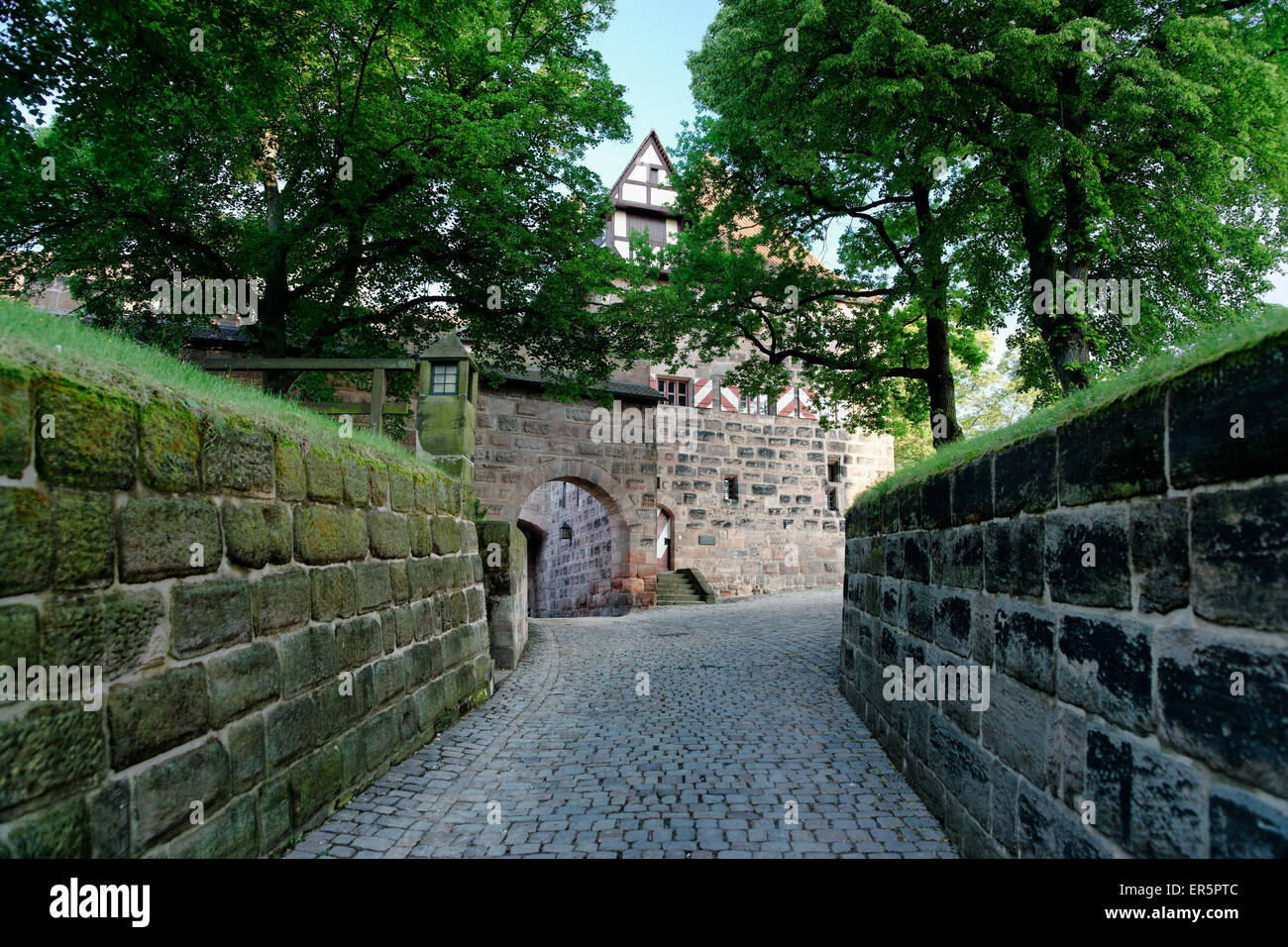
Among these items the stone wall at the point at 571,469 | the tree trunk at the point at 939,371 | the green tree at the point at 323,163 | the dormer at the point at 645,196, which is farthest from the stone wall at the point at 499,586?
the dormer at the point at 645,196

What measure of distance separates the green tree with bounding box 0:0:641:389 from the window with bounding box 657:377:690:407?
7.75 metres

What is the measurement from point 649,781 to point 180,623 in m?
2.72

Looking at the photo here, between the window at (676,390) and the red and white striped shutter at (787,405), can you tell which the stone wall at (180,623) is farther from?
the red and white striped shutter at (787,405)

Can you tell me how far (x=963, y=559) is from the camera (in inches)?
129

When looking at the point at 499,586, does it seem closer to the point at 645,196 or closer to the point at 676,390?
the point at 676,390

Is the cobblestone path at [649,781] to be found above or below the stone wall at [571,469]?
below

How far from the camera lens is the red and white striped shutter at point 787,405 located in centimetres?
2072

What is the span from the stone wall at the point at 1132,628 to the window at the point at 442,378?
535 centimetres

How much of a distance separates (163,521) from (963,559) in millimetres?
3220

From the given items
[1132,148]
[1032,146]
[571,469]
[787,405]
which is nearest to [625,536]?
[571,469]

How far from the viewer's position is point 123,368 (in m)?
2.33

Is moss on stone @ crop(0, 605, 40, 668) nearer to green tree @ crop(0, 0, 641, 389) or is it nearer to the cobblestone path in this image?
the cobblestone path

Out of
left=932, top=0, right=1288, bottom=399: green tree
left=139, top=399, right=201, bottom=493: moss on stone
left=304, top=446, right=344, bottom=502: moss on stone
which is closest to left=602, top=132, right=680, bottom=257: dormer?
left=932, top=0, right=1288, bottom=399: green tree
